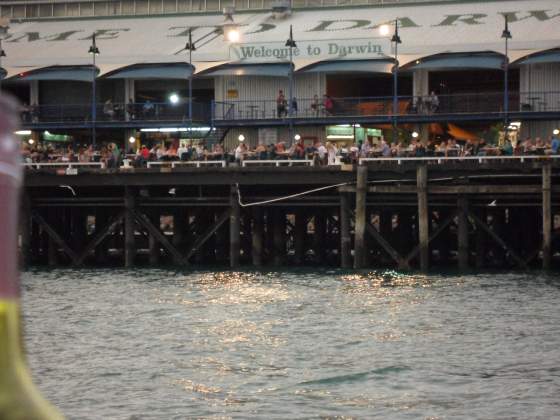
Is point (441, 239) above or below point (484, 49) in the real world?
below

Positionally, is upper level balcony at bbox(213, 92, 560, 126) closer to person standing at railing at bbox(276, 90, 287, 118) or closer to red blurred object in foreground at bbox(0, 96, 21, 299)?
person standing at railing at bbox(276, 90, 287, 118)

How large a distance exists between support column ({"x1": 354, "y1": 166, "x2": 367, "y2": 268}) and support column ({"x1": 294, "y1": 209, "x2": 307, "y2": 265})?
5.04 meters

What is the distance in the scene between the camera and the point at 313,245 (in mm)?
45312

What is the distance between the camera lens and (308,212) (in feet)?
147

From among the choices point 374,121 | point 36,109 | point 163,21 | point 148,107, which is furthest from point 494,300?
point 163,21

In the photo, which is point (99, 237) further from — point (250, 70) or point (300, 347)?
point (300, 347)

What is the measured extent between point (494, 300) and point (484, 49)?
73.5ft

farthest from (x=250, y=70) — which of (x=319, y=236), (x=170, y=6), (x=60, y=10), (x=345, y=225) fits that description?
(x=60, y=10)

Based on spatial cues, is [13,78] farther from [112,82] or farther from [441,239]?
[441,239]

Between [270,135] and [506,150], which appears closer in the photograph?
[506,150]

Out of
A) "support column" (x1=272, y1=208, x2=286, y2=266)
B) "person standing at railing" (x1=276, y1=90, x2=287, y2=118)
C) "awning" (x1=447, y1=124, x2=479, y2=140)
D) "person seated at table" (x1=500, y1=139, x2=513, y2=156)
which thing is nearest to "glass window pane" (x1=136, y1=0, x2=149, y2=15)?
"person standing at railing" (x1=276, y1=90, x2=287, y2=118)

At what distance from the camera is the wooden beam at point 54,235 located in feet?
142

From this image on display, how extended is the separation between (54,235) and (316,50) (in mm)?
15296

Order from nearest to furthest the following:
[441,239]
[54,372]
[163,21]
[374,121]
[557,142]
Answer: [54,372], [557,142], [441,239], [374,121], [163,21]
